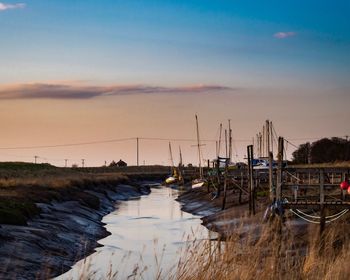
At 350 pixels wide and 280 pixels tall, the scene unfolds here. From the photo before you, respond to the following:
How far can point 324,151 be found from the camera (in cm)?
9512

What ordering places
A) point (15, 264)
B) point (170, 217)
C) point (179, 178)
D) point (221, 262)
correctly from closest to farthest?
point (221, 262) < point (15, 264) < point (170, 217) < point (179, 178)

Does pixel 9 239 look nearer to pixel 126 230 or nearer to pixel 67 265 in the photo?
pixel 67 265

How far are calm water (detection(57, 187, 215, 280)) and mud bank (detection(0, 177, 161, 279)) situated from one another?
634 mm

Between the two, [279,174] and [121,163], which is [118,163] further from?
[279,174]

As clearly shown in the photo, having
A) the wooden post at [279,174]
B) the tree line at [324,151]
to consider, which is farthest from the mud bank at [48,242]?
the tree line at [324,151]

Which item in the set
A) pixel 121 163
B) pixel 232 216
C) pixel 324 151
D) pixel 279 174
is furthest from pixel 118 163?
pixel 279 174

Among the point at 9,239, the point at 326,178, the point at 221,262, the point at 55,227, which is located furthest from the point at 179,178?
the point at 221,262

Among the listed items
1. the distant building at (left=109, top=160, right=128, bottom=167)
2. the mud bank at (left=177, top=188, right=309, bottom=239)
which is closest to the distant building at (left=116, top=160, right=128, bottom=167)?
the distant building at (left=109, top=160, right=128, bottom=167)

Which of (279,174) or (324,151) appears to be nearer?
(279,174)

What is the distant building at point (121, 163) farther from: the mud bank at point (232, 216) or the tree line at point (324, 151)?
the mud bank at point (232, 216)

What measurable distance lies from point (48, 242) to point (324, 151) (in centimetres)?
7478

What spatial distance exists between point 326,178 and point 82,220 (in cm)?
1497

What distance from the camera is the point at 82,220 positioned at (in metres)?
36.6

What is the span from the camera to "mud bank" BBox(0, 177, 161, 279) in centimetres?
1931
